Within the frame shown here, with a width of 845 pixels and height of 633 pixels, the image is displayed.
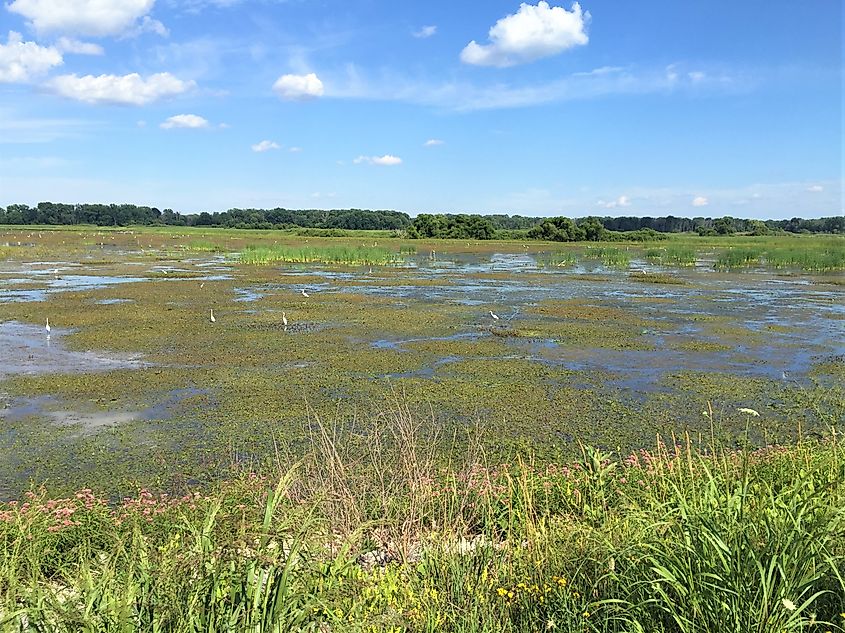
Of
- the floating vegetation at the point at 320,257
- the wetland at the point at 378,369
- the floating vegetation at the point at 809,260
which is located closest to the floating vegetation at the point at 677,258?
the floating vegetation at the point at 809,260

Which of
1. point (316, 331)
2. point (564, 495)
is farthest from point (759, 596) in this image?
point (316, 331)

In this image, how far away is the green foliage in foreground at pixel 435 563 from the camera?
2438mm

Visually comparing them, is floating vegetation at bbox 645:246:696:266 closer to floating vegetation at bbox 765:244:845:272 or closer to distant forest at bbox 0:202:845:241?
floating vegetation at bbox 765:244:845:272

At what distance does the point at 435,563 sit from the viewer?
3283 millimetres

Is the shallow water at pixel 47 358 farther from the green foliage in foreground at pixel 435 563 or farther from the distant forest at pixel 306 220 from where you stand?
the distant forest at pixel 306 220

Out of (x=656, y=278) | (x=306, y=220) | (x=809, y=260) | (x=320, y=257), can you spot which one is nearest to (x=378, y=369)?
(x=656, y=278)

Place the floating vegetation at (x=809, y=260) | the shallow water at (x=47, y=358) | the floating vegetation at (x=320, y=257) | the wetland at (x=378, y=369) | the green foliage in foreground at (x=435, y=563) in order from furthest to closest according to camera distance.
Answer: the floating vegetation at (x=320, y=257) < the floating vegetation at (x=809, y=260) < the shallow water at (x=47, y=358) < the wetland at (x=378, y=369) < the green foliage in foreground at (x=435, y=563)

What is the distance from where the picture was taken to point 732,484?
381 centimetres

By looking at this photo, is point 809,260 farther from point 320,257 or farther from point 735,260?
point 320,257

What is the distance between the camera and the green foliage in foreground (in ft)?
8.00

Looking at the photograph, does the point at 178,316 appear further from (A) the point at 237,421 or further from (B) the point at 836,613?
(B) the point at 836,613

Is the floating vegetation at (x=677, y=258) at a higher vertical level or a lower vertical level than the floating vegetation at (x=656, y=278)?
higher

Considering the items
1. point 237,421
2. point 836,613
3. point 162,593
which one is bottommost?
point 237,421

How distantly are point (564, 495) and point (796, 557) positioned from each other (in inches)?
71.2
